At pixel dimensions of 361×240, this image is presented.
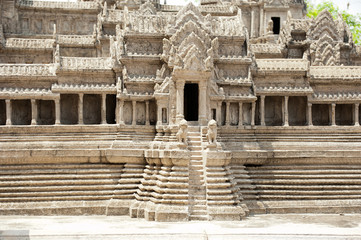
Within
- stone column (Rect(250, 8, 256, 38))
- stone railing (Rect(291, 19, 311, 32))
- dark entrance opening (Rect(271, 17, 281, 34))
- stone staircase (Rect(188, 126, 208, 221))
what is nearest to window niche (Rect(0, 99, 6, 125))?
stone staircase (Rect(188, 126, 208, 221))

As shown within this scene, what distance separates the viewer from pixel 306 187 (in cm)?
2328

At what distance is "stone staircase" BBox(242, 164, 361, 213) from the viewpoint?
2269 cm

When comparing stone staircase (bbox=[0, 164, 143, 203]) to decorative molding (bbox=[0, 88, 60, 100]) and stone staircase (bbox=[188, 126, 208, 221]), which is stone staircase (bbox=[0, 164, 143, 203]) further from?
decorative molding (bbox=[0, 88, 60, 100])

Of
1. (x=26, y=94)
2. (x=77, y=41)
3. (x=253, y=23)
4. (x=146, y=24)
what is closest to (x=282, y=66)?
(x=146, y=24)

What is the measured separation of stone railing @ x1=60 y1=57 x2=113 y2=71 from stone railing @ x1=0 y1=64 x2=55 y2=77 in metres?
0.70

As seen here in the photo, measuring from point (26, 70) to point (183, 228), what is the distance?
11.8m

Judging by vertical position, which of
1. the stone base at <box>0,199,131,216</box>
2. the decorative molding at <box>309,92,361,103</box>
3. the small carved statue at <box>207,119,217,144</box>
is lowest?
the stone base at <box>0,199,131,216</box>

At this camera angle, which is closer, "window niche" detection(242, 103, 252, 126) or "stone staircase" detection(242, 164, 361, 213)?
"stone staircase" detection(242, 164, 361, 213)

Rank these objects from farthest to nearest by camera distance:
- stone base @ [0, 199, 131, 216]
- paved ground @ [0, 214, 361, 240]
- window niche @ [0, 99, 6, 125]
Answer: window niche @ [0, 99, 6, 125], stone base @ [0, 199, 131, 216], paved ground @ [0, 214, 361, 240]

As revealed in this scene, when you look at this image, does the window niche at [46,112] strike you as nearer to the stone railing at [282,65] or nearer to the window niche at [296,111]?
the stone railing at [282,65]

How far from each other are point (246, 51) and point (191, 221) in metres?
8.98

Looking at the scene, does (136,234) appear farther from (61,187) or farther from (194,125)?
(194,125)

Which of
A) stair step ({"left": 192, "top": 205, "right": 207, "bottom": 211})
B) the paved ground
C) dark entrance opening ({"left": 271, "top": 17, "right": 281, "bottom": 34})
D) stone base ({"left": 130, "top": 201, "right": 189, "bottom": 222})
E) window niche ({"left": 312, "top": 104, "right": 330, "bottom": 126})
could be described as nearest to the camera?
the paved ground

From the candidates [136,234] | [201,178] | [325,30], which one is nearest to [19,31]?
[325,30]
